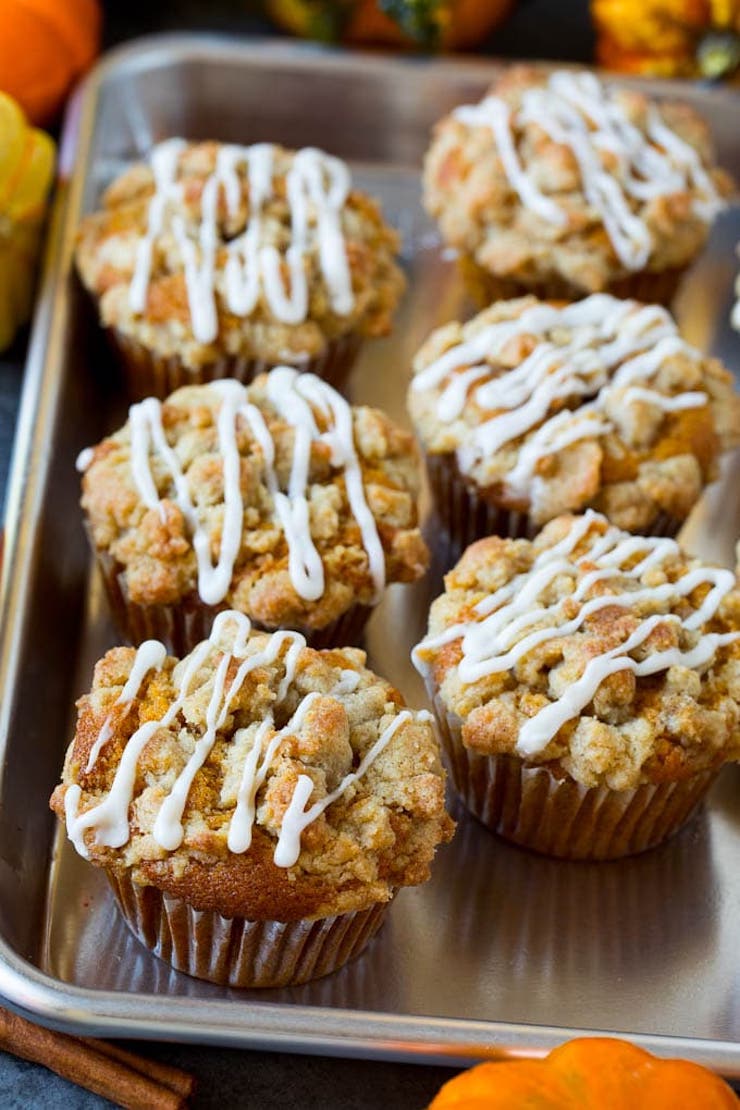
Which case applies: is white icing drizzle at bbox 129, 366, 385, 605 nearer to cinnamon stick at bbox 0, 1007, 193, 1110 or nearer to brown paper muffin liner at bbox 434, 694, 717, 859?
brown paper muffin liner at bbox 434, 694, 717, 859

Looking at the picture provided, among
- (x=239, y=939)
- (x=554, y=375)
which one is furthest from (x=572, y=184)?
(x=239, y=939)

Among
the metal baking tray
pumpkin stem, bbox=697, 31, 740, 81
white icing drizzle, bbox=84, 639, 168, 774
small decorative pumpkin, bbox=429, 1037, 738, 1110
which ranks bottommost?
the metal baking tray

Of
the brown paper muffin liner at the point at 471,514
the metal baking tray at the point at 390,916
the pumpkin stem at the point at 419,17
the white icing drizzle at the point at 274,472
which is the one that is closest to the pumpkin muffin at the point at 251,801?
the metal baking tray at the point at 390,916

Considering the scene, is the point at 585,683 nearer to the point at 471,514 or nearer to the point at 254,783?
the point at 254,783

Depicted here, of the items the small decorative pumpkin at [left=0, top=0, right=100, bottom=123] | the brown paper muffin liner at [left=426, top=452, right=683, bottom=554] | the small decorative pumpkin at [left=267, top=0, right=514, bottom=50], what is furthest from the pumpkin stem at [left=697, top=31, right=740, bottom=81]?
the small decorative pumpkin at [left=0, top=0, right=100, bottom=123]

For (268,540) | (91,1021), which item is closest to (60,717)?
(268,540)

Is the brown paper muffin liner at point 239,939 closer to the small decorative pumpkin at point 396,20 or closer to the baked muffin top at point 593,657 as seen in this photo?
the baked muffin top at point 593,657
